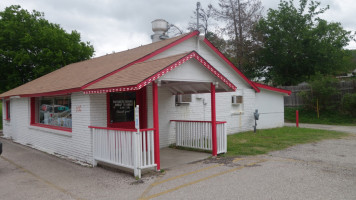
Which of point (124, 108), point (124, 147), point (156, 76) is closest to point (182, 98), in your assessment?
point (124, 108)

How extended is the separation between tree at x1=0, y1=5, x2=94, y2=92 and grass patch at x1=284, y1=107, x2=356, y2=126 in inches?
700

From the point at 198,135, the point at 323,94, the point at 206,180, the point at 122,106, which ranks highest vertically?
the point at 323,94

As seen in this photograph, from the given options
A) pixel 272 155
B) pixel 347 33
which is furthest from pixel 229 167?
pixel 347 33

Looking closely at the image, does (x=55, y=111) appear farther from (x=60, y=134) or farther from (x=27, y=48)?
(x=27, y=48)

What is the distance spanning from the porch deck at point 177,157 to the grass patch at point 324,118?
13.2 meters

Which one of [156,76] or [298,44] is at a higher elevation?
[298,44]

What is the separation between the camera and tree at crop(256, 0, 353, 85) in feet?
91.8

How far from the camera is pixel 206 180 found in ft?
21.2

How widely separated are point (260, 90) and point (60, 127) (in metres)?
10.3

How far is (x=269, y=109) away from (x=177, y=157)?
878cm

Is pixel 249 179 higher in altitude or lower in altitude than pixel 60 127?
lower

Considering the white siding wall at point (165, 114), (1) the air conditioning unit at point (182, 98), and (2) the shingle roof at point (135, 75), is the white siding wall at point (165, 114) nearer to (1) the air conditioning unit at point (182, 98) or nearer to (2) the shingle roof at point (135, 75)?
(1) the air conditioning unit at point (182, 98)

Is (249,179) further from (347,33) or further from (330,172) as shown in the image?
(347,33)

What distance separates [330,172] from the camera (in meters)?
6.84
